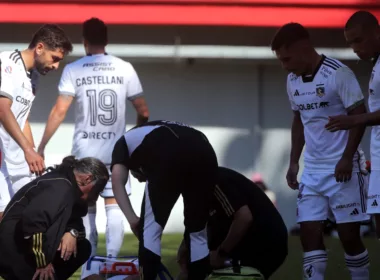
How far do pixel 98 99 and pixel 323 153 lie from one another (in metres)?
2.40

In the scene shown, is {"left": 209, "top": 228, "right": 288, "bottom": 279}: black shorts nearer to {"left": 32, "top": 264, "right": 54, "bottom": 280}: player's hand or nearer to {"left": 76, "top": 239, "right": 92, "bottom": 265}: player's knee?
{"left": 76, "top": 239, "right": 92, "bottom": 265}: player's knee

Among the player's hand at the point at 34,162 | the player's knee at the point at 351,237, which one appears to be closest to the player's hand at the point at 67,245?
the player's hand at the point at 34,162

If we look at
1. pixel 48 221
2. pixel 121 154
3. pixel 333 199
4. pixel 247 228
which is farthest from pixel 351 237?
pixel 48 221

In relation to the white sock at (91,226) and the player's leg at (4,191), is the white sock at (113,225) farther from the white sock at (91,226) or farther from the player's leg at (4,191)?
the player's leg at (4,191)

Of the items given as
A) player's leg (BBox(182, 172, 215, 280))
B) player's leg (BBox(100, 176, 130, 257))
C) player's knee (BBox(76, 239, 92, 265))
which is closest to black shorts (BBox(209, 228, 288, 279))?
player's leg (BBox(182, 172, 215, 280))

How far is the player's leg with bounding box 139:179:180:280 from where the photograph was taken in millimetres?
6684

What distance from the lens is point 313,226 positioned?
288 inches

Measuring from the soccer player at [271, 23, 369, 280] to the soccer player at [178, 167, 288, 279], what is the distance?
0.73 ft

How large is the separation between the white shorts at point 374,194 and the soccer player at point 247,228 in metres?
0.78

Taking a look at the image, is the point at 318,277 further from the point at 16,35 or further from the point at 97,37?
the point at 16,35

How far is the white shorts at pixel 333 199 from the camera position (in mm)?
7262

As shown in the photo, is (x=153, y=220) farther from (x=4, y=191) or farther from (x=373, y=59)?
(x=4, y=191)

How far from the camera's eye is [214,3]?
14047 mm

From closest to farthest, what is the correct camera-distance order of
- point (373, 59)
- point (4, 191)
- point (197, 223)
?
point (197, 223) < point (373, 59) < point (4, 191)
